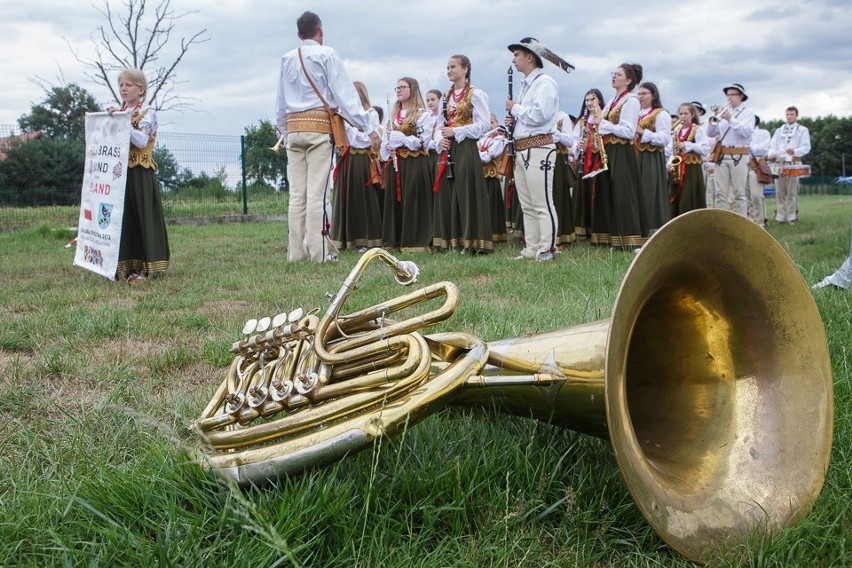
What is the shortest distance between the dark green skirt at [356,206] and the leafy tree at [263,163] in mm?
6305

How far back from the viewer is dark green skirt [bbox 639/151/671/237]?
27.5 feet

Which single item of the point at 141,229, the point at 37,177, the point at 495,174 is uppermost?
the point at 37,177

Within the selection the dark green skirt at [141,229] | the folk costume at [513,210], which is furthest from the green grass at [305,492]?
the folk costume at [513,210]

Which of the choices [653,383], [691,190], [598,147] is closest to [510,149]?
[598,147]

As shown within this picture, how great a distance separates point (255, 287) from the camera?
500 cm

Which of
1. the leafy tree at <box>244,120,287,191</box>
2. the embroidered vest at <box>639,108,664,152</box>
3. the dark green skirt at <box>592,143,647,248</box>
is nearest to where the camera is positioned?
the dark green skirt at <box>592,143,647,248</box>

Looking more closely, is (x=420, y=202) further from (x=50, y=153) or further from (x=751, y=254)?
(x=50, y=153)

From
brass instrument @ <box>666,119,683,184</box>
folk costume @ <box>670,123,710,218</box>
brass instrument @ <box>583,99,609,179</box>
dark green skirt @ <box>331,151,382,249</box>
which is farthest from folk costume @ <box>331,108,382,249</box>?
folk costume @ <box>670,123,710,218</box>

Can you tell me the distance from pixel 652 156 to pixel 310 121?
164 inches

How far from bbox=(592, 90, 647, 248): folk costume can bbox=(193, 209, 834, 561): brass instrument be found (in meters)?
6.26

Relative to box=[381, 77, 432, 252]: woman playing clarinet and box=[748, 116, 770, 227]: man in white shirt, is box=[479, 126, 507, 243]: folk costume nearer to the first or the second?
box=[381, 77, 432, 252]: woman playing clarinet

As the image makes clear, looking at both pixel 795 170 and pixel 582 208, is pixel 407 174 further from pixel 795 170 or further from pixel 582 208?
pixel 795 170

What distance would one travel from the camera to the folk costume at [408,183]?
845 cm

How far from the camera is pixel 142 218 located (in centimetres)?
570
